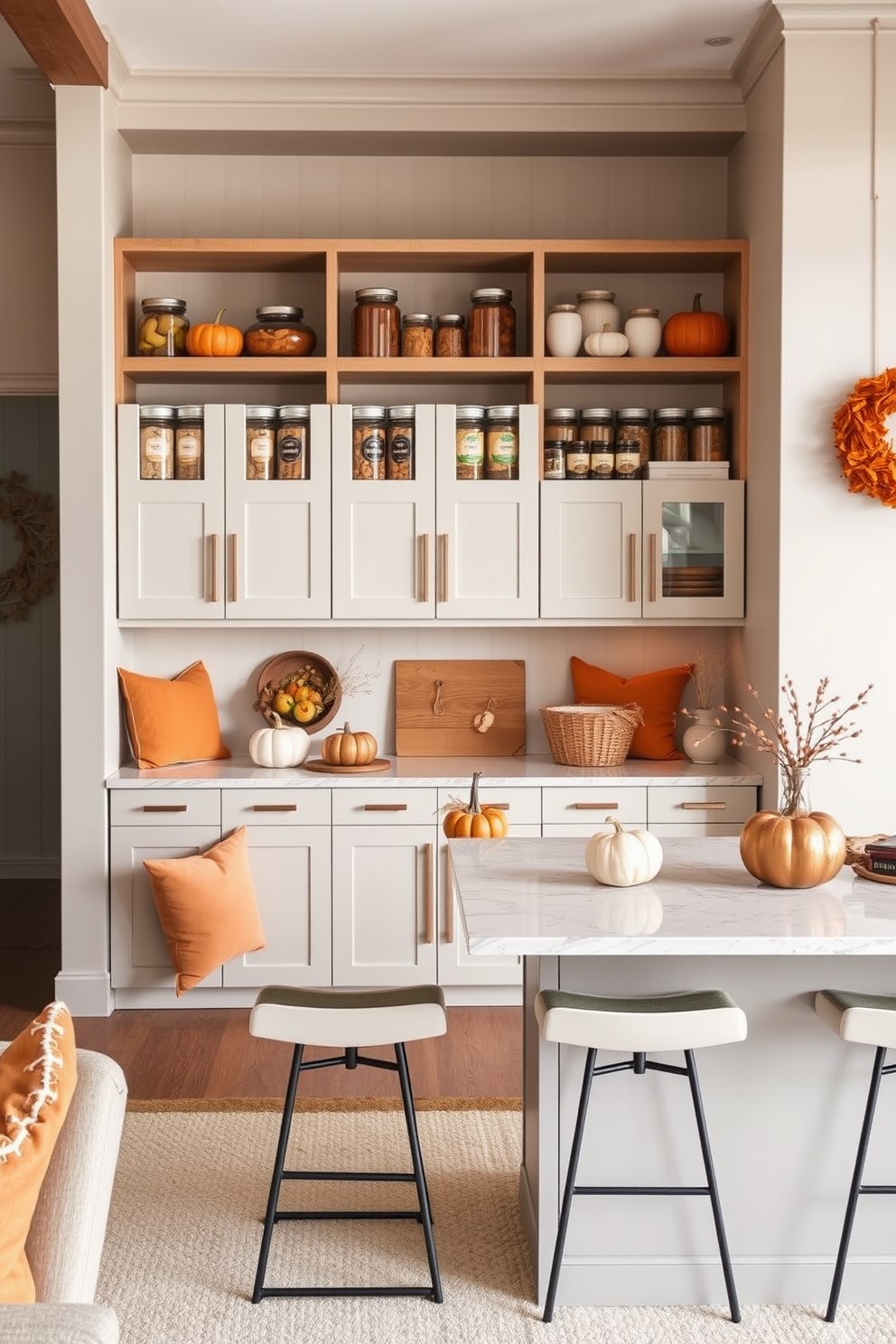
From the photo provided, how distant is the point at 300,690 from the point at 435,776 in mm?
736

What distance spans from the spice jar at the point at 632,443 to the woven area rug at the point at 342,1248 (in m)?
2.28

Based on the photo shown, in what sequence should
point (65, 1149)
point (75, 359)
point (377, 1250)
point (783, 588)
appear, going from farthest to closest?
1. point (75, 359)
2. point (783, 588)
3. point (377, 1250)
4. point (65, 1149)

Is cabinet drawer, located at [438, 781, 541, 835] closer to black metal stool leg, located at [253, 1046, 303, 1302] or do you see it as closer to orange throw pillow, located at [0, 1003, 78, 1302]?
black metal stool leg, located at [253, 1046, 303, 1302]

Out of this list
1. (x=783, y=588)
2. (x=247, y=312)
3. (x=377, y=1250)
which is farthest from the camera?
(x=247, y=312)

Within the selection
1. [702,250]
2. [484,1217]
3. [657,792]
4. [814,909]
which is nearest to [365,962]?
[657,792]

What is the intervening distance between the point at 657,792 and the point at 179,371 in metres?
2.28

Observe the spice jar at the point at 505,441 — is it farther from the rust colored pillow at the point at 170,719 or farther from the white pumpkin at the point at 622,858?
the white pumpkin at the point at 622,858

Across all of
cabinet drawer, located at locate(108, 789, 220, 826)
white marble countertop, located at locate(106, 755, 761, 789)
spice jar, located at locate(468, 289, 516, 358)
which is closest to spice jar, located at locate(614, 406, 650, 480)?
spice jar, located at locate(468, 289, 516, 358)

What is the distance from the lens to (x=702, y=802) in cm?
428

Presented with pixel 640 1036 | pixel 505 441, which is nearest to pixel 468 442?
pixel 505 441

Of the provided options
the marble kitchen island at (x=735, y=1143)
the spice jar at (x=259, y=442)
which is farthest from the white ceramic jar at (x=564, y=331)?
the marble kitchen island at (x=735, y=1143)

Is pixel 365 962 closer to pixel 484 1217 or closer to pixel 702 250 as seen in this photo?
pixel 484 1217

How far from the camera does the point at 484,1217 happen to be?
9.42ft

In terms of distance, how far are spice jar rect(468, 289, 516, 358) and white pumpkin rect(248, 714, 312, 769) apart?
1.54 metres
